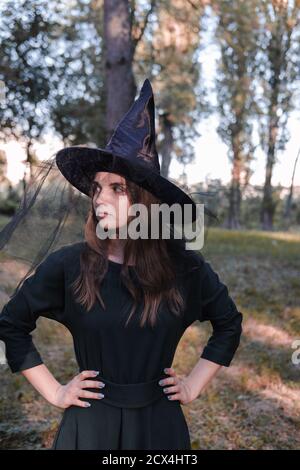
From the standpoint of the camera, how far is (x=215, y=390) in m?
5.36

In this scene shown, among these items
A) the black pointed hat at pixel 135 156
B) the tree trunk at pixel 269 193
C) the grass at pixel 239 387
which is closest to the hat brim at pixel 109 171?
the black pointed hat at pixel 135 156

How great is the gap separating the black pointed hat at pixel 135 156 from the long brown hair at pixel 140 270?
0.19 ft

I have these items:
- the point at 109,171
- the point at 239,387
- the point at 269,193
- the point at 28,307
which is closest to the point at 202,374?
the point at 28,307

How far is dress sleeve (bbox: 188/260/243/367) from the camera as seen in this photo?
7.02ft

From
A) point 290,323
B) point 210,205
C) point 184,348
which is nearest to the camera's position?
point 210,205

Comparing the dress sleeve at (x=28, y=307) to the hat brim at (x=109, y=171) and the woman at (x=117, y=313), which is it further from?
the hat brim at (x=109, y=171)

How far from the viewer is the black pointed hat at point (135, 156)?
197 cm

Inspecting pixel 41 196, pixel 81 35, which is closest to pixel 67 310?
pixel 41 196

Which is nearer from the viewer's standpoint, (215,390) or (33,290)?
(33,290)

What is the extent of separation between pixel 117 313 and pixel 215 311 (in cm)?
46

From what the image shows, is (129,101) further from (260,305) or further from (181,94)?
(181,94)
